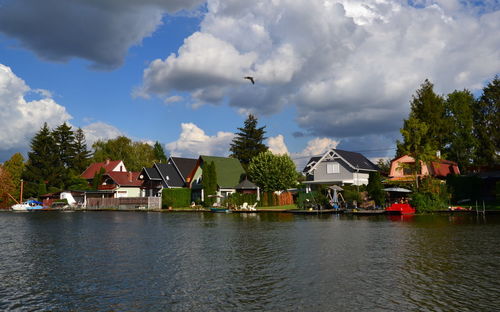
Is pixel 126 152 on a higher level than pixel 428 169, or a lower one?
higher

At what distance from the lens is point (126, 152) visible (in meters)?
118

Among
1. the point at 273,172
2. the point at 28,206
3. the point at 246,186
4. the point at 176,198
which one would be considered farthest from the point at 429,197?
the point at 28,206

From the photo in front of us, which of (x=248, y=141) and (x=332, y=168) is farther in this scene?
(x=248, y=141)

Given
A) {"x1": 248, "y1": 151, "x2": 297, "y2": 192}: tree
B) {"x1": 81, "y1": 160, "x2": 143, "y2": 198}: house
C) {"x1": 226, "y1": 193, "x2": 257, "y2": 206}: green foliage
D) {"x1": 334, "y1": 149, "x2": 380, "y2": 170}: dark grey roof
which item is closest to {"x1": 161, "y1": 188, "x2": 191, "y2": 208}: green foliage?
{"x1": 226, "y1": 193, "x2": 257, "y2": 206}: green foliage

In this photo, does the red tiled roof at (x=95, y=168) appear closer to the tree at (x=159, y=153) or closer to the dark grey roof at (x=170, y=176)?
the dark grey roof at (x=170, y=176)

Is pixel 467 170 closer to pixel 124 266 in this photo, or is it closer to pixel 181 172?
pixel 181 172

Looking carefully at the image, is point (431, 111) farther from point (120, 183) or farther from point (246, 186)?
point (120, 183)

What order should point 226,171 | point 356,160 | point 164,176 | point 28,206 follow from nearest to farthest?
point 356,160
point 28,206
point 226,171
point 164,176

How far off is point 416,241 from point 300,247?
7217 mm

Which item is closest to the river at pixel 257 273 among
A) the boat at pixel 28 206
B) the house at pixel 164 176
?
the house at pixel 164 176

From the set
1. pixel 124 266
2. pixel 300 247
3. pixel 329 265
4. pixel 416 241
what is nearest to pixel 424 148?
pixel 416 241

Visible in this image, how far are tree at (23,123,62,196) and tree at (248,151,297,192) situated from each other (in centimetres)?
4720

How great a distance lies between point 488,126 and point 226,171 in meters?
43.8

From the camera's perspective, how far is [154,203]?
2889 inches
